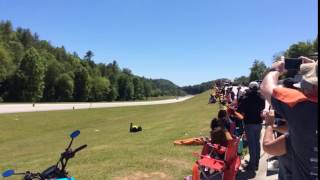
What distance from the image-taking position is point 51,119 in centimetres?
4219

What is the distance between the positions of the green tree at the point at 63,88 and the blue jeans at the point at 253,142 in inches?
4872

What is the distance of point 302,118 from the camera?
2.91m

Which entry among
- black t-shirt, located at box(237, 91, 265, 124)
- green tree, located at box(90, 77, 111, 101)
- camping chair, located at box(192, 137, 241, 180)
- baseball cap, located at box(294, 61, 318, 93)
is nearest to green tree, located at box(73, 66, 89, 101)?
green tree, located at box(90, 77, 111, 101)

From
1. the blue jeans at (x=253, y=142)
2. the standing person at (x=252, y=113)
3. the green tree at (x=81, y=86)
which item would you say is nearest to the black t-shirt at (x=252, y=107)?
the standing person at (x=252, y=113)

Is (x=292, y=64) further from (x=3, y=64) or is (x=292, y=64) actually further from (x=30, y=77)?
(x=30, y=77)

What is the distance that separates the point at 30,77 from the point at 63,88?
18.5 m

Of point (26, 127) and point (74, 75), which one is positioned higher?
point (74, 75)

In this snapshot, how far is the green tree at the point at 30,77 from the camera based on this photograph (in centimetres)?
11100

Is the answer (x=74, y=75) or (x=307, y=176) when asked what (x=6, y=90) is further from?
(x=307, y=176)

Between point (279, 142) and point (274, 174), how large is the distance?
640cm

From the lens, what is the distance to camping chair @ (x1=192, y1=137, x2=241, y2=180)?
733 centimetres

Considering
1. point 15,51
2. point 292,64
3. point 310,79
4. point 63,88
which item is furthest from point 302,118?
point 15,51

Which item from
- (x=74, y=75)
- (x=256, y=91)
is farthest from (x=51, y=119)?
(x=74, y=75)

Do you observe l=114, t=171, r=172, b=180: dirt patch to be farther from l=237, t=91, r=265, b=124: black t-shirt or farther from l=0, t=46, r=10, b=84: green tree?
l=0, t=46, r=10, b=84: green tree
